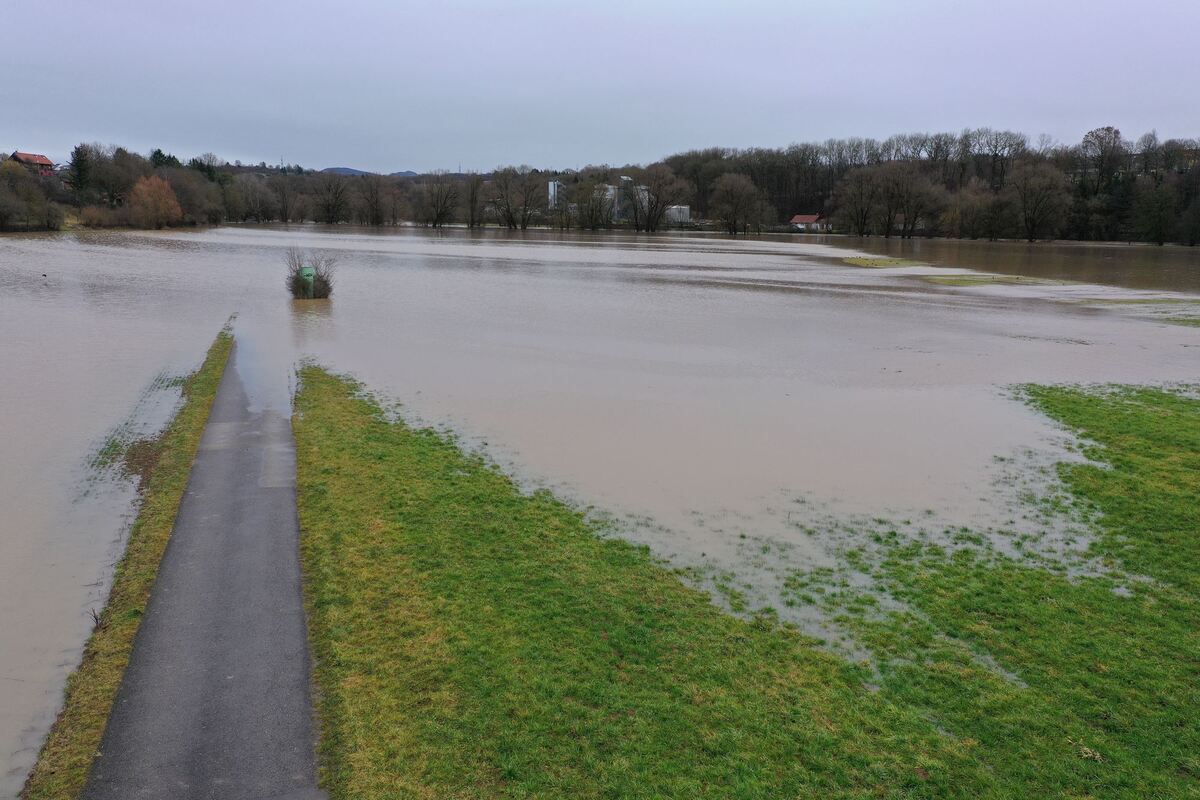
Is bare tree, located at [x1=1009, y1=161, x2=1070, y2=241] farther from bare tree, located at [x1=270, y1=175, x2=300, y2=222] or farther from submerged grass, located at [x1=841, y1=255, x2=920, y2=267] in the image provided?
bare tree, located at [x1=270, y1=175, x2=300, y2=222]

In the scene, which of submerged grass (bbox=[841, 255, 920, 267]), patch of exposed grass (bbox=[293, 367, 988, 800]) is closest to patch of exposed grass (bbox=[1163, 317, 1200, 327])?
submerged grass (bbox=[841, 255, 920, 267])

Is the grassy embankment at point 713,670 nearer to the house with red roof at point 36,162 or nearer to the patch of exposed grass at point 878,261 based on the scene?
the patch of exposed grass at point 878,261

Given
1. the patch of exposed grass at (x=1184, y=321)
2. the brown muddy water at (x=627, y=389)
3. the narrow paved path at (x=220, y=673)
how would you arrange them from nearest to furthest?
the narrow paved path at (x=220, y=673) < the brown muddy water at (x=627, y=389) < the patch of exposed grass at (x=1184, y=321)

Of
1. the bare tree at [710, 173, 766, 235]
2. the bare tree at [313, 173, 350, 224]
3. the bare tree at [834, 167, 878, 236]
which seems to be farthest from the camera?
the bare tree at [313, 173, 350, 224]

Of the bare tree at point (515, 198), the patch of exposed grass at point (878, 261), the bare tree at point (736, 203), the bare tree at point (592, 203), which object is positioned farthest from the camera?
the bare tree at point (515, 198)

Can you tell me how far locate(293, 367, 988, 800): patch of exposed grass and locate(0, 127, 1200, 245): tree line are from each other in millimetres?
86125

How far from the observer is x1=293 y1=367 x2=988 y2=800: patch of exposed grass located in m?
4.98

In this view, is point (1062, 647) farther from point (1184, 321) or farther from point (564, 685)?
point (1184, 321)

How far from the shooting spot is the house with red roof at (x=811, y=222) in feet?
416

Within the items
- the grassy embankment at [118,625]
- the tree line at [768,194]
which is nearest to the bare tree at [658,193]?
the tree line at [768,194]

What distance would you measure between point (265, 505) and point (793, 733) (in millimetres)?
6801

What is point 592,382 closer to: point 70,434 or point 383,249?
point 70,434

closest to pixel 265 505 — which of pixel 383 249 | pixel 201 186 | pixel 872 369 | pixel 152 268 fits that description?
pixel 872 369

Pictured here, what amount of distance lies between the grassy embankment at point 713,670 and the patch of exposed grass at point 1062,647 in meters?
0.02
